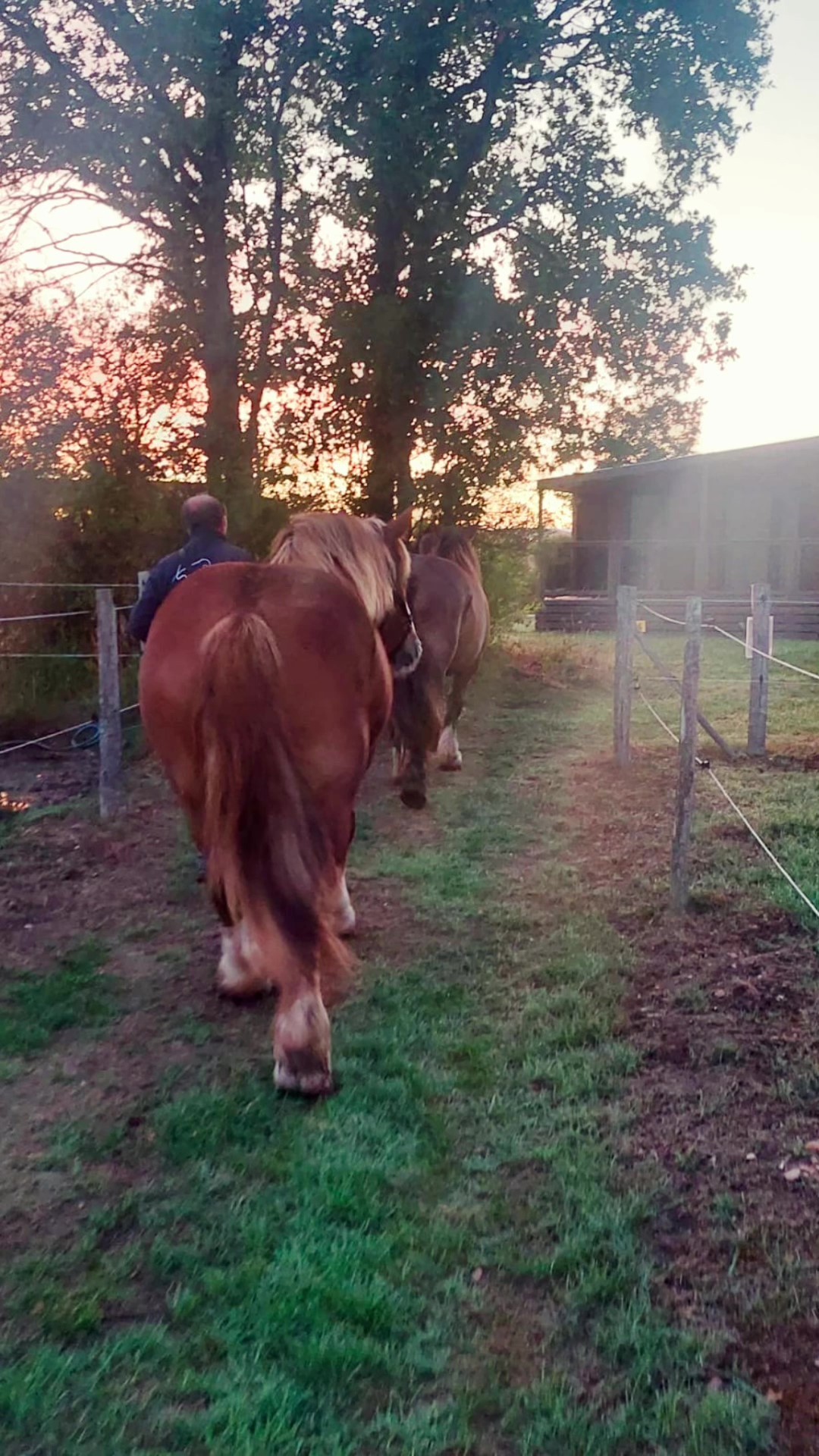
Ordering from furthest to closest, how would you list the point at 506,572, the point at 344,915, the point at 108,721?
1. the point at 506,572
2. the point at 108,721
3. the point at 344,915

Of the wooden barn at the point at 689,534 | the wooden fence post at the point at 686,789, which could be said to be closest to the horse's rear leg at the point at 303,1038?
the wooden fence post at the point at 686,789

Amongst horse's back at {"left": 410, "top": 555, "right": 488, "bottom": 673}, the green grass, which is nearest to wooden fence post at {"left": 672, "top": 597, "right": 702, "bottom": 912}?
horse's back at {"left": 410, "top": 555, "right": 488, "bottom": 673}

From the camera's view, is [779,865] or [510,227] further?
[510,227]

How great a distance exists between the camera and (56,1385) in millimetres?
2088

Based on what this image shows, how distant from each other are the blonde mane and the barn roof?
53.0 ft

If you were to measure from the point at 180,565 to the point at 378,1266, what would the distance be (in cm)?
339

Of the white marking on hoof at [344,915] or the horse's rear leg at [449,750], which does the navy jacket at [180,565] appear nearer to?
the white marking on hoof at [344,915]

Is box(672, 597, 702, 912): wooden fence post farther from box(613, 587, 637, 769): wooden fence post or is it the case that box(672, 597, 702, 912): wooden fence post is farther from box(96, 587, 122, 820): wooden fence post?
box(96, 587, 122, 820): wooden fence post

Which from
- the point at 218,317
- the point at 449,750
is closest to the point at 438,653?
the point at 449,750

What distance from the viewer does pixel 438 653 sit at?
760cm

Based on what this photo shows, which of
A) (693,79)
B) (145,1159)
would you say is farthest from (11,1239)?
(693,79)

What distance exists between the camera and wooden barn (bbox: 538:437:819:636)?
76.0ft

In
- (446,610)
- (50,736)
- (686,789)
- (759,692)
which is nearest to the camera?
(686,789)

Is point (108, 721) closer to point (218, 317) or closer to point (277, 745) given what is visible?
point (277, 745)
